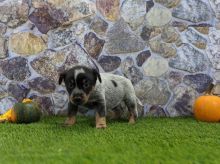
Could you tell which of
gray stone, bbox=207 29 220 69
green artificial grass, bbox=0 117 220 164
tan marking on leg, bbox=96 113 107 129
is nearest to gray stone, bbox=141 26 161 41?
gray stone, bbox=207 29 220 69

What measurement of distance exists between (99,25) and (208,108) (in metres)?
1.57

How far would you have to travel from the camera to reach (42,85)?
5059mm

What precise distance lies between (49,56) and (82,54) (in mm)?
387

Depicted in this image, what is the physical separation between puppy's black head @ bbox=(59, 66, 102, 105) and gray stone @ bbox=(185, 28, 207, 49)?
146 centimetres

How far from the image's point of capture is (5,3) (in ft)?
16.6

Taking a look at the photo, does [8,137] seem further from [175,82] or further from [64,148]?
[175,82]

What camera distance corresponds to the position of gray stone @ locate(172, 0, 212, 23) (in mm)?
5004

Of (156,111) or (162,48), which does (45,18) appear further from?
(156,111)

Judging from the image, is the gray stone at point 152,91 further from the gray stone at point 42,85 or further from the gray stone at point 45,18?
the gray stone at point 45,18

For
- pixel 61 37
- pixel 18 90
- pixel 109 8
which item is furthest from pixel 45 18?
pixel 18 90

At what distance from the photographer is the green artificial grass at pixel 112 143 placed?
9.77 ft

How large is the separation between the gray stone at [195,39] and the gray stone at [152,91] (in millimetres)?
582

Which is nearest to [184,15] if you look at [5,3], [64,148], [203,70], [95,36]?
[203,70]

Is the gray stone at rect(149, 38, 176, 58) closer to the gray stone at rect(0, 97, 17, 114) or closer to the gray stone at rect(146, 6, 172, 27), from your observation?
the gray stone at rect(146, 6, 172, 27)
